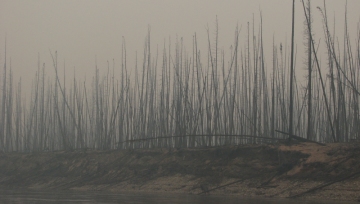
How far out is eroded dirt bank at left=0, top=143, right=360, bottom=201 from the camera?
44.2ft

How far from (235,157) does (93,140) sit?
9557 mm

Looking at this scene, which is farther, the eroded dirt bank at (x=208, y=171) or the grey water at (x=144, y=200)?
the eroded dirt bank at (x=208, y=171)

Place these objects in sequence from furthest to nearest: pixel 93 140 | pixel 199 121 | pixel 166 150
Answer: pixel 93 140
pixel 166 150
pixel 199 121

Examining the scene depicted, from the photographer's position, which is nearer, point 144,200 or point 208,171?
point 144,200

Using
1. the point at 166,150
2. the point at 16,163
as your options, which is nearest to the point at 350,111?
the point at 166,150

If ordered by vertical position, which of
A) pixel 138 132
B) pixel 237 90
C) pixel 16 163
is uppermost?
pixel 237 90

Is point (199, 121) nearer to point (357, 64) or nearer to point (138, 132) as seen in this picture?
point (138, 132)

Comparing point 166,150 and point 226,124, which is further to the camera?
point 166,150

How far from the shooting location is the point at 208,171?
16.9m

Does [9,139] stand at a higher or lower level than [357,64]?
lower

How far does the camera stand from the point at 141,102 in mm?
20000

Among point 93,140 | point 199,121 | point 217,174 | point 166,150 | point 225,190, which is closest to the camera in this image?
point 225,190

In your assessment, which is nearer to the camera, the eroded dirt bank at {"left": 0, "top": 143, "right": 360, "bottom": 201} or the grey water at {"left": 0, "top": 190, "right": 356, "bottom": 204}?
the grey water at {"left": 0, "top": 190, "right": 356, "bottom": 204}

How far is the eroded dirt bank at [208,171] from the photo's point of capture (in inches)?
530
